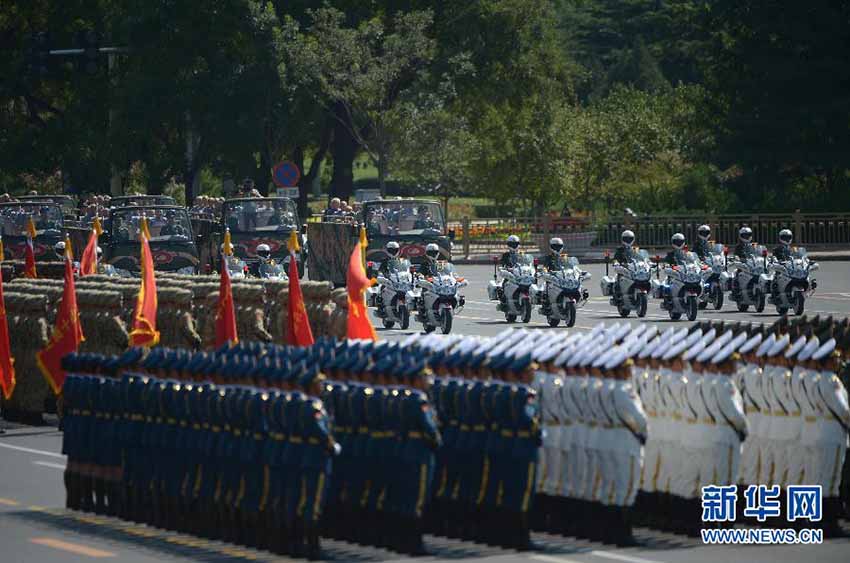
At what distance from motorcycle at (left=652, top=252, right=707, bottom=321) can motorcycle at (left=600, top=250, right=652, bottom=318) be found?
1.39 ft

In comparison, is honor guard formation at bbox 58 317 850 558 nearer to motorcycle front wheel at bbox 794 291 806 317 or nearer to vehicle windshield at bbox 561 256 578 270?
vehicle windshield at bbox 561 256 578 270

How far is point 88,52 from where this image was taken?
43094mm

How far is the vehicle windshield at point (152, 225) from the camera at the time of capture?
38188mm

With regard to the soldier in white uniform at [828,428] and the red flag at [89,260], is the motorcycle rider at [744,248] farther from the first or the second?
the soldier in white uniform at [828,428]

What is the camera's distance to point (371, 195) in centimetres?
6831

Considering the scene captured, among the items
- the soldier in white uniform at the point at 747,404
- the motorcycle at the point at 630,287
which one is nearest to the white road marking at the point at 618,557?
the soldier in white uniform at the point at 747,404

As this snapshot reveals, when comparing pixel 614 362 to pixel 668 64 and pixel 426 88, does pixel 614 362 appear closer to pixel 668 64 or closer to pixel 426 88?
pixel 426 88

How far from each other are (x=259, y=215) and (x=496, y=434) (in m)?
28.9

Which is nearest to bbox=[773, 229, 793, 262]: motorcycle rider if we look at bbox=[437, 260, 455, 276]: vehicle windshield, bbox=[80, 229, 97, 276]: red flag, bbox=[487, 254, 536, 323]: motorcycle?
bbox=[487, 254, 536, 323]: motorcycle

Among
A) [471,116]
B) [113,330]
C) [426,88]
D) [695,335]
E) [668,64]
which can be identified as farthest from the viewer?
[668,64]

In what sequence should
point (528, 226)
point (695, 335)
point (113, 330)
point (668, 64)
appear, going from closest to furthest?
point (695, 335) → point (113, 330) → point (528, 226) → point (668, 64)

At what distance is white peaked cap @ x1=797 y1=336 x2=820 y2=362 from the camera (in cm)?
1480

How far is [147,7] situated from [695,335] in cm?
5422

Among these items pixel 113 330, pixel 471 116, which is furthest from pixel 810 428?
pixel 471 116
